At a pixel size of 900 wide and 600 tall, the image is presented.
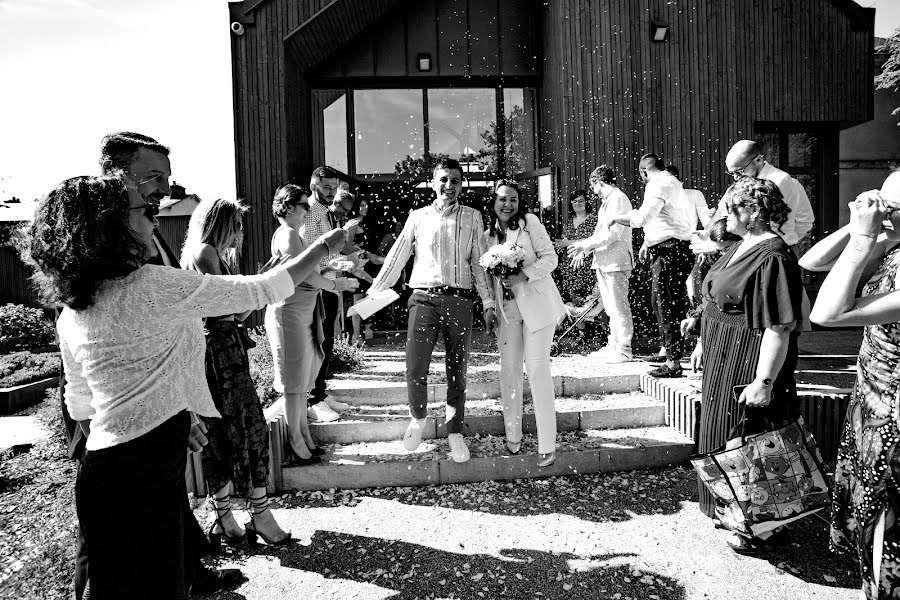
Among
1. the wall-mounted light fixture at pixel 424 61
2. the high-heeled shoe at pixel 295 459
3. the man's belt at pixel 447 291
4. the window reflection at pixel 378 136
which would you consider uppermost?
the wall-mounted light fixture at pixel 424 61

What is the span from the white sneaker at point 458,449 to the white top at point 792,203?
3225 millimetres

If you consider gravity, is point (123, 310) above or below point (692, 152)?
below

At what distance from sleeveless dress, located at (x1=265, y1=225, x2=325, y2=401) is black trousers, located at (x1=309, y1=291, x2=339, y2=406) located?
3.24ft

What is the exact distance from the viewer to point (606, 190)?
21.2ft

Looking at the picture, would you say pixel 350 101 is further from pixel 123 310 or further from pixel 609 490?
pixel 123 310

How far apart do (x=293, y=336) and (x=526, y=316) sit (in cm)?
Result: 174

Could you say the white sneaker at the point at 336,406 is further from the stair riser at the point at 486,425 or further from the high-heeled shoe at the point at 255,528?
the high-heeled shoe at the point at 255,528

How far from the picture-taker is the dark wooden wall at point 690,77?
9.41 m

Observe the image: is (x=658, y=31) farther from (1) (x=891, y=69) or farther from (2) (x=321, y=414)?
(2) (x=321, y=414)

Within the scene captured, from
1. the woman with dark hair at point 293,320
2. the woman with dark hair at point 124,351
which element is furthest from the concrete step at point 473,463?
the woman with dark hair at point 124,351

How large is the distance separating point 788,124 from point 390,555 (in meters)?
10.4

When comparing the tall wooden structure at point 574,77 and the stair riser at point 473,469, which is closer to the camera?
the stair riser at point 473,469

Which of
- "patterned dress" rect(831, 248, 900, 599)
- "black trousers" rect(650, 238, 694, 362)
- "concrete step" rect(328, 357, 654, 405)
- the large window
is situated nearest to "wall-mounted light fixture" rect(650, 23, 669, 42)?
the large window

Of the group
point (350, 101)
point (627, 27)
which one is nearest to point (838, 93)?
point (627, 27)
